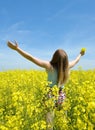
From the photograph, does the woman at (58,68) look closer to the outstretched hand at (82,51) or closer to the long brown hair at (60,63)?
the long brown hair at (60,63)

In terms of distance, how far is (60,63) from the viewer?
5625mm

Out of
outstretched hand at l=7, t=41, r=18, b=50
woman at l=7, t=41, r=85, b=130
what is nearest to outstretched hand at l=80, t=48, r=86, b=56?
woman at l=7, t=41, r=85, b=130

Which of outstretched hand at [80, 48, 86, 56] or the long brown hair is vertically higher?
outstretched hand at [80, 48, 86, 56]

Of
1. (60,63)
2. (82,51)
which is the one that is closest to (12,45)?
(60,63)

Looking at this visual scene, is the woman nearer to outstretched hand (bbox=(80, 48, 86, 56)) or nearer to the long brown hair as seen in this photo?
the long brown hair

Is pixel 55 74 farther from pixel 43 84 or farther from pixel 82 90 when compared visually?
pixel 82 90

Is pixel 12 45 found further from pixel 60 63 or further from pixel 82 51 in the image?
pixel 82 51

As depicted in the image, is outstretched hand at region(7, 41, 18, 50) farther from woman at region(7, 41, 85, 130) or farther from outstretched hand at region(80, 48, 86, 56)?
outstretched hand at region(80, 48, 86, 56)

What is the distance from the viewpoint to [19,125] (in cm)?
470

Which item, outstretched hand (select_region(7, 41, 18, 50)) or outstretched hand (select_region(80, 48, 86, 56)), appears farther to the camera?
outstretched hand (select_region(80, 48, 86, 56))

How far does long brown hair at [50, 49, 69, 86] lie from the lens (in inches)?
221

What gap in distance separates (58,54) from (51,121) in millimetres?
937

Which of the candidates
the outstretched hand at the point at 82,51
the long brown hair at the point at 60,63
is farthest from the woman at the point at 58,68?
the outstretched hand at the point at 82,51

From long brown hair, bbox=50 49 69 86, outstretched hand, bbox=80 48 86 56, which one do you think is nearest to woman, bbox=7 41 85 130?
long brown hair, bbox=50 49 69 86
